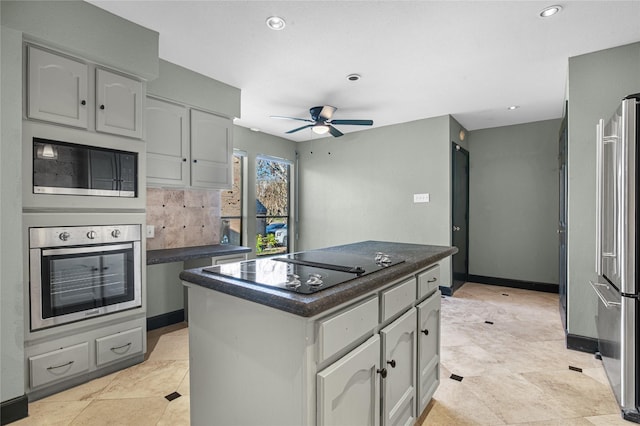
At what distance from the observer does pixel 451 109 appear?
14.2 ft

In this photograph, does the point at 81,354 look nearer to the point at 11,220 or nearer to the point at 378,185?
the point at 11,220

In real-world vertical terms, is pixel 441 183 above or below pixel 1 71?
below

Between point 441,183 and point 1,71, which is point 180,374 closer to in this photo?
point 1,71

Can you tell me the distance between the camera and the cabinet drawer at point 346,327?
43.3 inches

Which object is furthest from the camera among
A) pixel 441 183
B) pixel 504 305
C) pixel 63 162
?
Result: pixel 441 183

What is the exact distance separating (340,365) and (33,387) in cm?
214

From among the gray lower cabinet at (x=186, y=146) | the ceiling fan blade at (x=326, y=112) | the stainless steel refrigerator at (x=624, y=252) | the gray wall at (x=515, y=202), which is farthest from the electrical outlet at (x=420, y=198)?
the gray lower cabinet at (x=186, y=146)

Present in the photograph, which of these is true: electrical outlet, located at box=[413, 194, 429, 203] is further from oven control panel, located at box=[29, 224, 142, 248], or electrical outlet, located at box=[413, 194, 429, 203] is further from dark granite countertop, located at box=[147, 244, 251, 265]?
oven control panel, located at box=[29, 224, 142, 248]

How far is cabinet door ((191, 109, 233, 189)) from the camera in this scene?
3.29 metres

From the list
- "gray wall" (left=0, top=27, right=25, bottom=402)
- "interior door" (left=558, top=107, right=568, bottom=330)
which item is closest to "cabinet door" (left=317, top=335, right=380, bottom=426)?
"gray wall" (left=0, top=27, right=25, bottom=402)

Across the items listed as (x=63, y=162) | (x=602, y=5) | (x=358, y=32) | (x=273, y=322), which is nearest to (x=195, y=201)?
(x=63, y=162)

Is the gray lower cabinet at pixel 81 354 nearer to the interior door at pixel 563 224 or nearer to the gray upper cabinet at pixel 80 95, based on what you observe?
the gray upper cabinet at pixel 80 95

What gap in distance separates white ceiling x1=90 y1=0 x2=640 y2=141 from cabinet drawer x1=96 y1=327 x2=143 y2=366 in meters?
2.39

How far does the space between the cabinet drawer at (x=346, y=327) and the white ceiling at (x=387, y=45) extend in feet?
6.57
